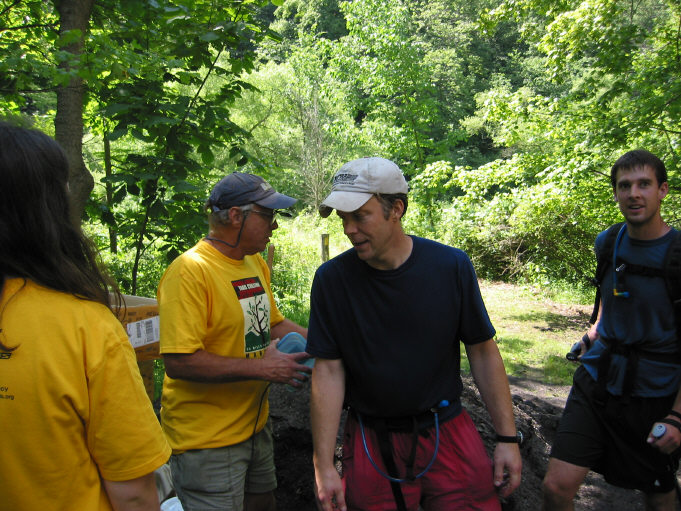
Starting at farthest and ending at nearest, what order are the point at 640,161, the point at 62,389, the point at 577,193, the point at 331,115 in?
the point at 331,115, the point at 577,193, the point at 640,161, the point at 62,389

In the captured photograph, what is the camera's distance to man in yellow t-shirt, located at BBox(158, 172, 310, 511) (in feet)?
7.36

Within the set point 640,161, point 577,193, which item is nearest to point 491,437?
point 640,161

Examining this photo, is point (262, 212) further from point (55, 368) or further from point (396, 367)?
point (55, 368)

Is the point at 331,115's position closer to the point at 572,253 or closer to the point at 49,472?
the point at 572,253

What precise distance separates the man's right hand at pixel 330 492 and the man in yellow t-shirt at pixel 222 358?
1.50 feet

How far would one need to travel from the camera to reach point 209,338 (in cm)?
238

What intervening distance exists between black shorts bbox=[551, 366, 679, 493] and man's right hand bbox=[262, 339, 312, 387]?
1530mm

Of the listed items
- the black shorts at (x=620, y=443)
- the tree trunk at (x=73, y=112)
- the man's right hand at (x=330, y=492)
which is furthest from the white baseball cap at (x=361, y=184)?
the tree trunk at (x=73, y=112)

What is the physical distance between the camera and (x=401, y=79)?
42.2 feet

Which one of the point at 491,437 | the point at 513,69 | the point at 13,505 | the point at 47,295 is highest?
the point at 513,69

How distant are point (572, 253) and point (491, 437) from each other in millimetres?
8748

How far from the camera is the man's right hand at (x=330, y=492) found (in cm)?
206

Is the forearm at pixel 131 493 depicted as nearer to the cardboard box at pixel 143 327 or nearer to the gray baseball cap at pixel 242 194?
the gray baseball cap at pixel 242 194

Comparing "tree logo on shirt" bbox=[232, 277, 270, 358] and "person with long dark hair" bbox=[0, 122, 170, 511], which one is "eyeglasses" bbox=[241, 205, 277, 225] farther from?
"person with long dark hair" bbox=[0, 122, 170, 511]
